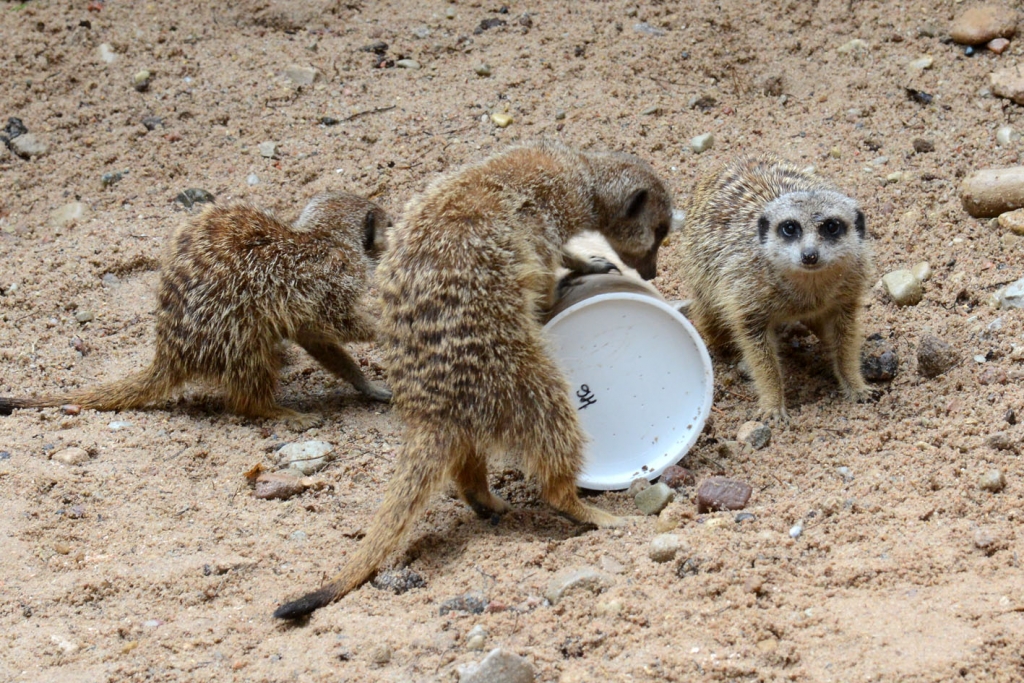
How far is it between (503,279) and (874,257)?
183 centimetres

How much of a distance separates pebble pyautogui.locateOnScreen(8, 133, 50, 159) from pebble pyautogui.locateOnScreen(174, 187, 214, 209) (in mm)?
817

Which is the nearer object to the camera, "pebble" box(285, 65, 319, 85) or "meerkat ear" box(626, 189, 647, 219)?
"meerkat ear" box(626, 189, 647, 219)

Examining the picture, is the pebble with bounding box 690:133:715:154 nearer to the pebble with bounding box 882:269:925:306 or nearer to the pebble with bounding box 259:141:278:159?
the pebble with bounding box 882:269:925:306

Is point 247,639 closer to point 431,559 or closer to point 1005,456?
point 431,559

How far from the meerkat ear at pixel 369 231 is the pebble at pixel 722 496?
67.6 inches

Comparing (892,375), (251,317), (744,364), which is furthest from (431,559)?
(892,375)

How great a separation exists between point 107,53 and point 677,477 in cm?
418

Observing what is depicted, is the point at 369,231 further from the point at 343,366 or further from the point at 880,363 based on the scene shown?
the point at 880,363

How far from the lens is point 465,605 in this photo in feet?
8.80

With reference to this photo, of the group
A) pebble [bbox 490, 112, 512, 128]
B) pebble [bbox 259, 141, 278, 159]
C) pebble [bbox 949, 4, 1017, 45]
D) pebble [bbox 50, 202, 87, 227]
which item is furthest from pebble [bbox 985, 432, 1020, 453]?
pebble [bbox 50, 202, 87, 227]

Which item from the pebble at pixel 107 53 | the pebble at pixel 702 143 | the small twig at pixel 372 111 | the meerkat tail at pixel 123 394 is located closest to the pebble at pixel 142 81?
the pebble at pixel 107 53

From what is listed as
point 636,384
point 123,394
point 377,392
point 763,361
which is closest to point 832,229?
point 763,361

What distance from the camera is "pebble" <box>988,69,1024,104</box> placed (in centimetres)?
477

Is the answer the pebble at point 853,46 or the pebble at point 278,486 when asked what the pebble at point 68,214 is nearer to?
the pebble at point 278,486
